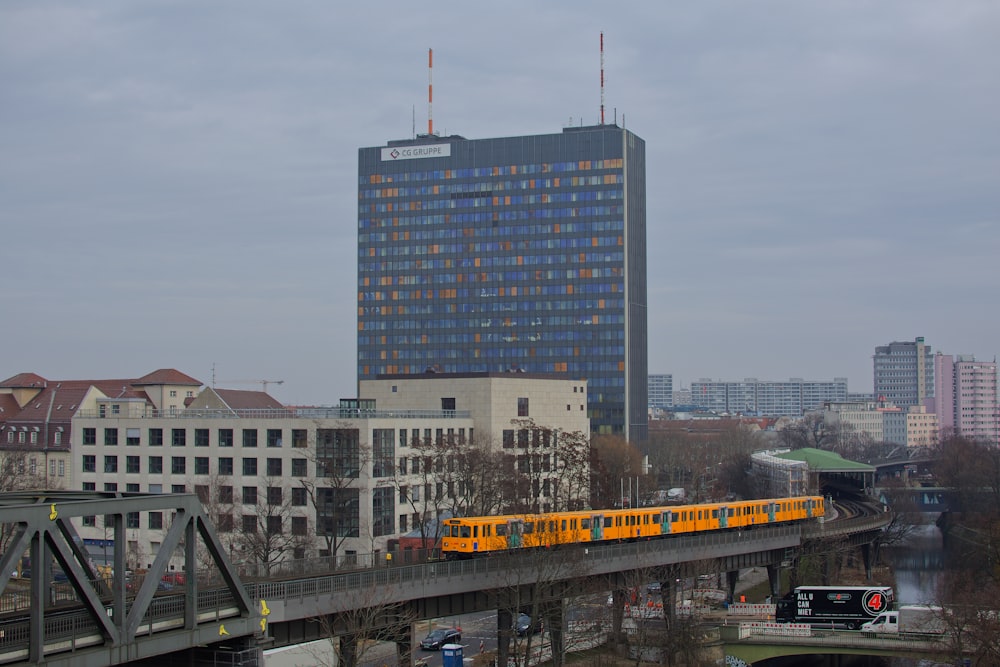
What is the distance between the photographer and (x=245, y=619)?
3884 centimetres

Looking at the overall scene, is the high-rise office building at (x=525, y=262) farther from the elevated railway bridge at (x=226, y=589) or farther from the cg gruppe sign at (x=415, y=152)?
the elevated railway bridge at (x=226, y=589)

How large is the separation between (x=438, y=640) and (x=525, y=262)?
121602 mm

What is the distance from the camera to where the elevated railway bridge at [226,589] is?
103 ft

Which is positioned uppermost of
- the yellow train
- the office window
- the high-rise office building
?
the high-rise office building

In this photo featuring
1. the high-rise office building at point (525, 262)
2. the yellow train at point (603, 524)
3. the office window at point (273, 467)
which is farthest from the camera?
the high-rise office building at point (525, 262)

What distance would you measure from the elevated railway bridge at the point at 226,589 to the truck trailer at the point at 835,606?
5.09 metres

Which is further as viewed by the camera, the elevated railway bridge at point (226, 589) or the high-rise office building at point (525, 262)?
the high-rise office building at point (525, 262)

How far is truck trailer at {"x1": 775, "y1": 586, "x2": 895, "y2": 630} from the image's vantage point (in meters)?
82.6

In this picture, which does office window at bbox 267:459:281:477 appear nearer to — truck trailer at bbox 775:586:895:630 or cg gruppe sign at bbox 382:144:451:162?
truck trailer at bbox 775:586:895:630

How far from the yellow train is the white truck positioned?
15061 millimetres

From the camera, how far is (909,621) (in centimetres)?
7919

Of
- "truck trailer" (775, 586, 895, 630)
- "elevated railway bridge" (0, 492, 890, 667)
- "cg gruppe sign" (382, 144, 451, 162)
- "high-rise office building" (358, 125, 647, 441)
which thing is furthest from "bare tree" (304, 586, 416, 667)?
"cg gruppe sign" (382, 144, 451, 162)

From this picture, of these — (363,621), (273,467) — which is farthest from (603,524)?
(273,467)

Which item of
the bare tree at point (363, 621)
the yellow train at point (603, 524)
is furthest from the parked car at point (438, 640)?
the bare tree at point (363, 621)
